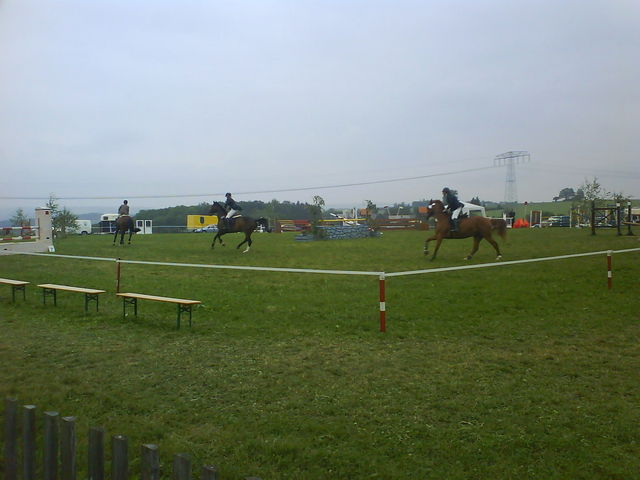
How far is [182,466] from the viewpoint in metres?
2.31

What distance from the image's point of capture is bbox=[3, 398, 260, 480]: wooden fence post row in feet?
8.00

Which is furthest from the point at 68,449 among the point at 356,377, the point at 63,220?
the point at 63,220

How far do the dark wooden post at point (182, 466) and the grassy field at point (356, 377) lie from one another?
4.34 ft

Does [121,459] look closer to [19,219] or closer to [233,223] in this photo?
[233,223]

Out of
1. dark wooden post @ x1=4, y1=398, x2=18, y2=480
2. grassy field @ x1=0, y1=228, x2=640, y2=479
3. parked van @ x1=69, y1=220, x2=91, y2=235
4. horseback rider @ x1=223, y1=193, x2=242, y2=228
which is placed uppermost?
horseback rider @ x1=223, y1=193, x2=242, y2=228

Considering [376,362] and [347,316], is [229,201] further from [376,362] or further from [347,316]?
[376,362]

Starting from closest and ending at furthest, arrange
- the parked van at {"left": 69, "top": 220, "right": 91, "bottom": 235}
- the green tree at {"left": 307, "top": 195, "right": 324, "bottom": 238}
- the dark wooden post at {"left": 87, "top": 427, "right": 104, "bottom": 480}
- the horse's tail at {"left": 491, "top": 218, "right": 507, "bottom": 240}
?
the dark wooden post at {"left": 87, "top": 427, "right": 104, "bottom": 480}, the horse's tail at {"left": 491, "top": 218, "right": 507, "bottom": 240}, the green tree at {"left": 307, "top": 195, "right": 324, "bottom": 238}, the parked van at {"left": 69, "top": 220, "right": 91, "bottom": 235}

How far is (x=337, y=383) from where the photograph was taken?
539 centimetres

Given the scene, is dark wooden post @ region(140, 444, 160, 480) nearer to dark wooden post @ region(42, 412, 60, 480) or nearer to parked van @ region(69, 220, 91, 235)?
dark wooden post @ region(42, 412, 60, 480)

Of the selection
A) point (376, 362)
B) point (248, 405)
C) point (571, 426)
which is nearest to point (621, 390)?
point (571, 426)

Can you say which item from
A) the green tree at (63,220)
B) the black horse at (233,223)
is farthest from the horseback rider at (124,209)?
the green tree at (63,220)

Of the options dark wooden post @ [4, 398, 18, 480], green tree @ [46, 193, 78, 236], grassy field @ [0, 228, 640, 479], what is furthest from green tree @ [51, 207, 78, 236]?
dark wooden post @ [4, 398, 18, 480]

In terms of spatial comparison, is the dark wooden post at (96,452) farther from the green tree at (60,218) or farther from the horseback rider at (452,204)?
the green tree at (60,218)

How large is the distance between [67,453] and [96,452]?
233 mm
